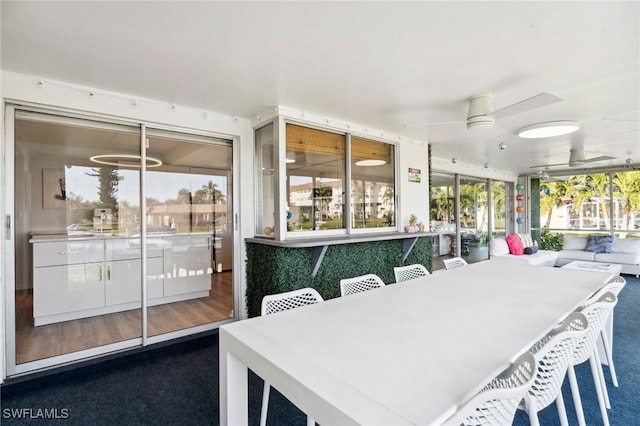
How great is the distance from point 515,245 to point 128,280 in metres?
7.00

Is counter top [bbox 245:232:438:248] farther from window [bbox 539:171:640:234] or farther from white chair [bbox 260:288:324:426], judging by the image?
window [bbox 539:171:640:234]

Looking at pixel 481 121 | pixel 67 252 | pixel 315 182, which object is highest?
pixel 481 121

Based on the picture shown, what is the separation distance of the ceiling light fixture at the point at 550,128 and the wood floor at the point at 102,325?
4.18 m

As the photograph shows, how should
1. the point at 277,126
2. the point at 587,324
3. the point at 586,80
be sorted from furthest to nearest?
the point at 277,126
the point at 586,80
the point at 587,324

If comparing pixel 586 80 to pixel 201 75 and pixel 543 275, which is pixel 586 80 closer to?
pixel 543 275

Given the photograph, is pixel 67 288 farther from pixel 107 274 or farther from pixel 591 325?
pixel 591 325

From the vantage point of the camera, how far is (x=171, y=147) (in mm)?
3768

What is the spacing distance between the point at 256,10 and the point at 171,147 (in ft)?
8.18

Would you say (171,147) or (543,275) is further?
(171,147)

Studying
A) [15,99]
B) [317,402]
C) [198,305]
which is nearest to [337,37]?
[317,402]

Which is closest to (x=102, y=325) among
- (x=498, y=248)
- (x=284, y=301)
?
(x=284, y=301)

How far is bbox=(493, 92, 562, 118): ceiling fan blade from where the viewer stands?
2.42 metres

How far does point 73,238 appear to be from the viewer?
12.0ft

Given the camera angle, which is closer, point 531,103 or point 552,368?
point 552,368
